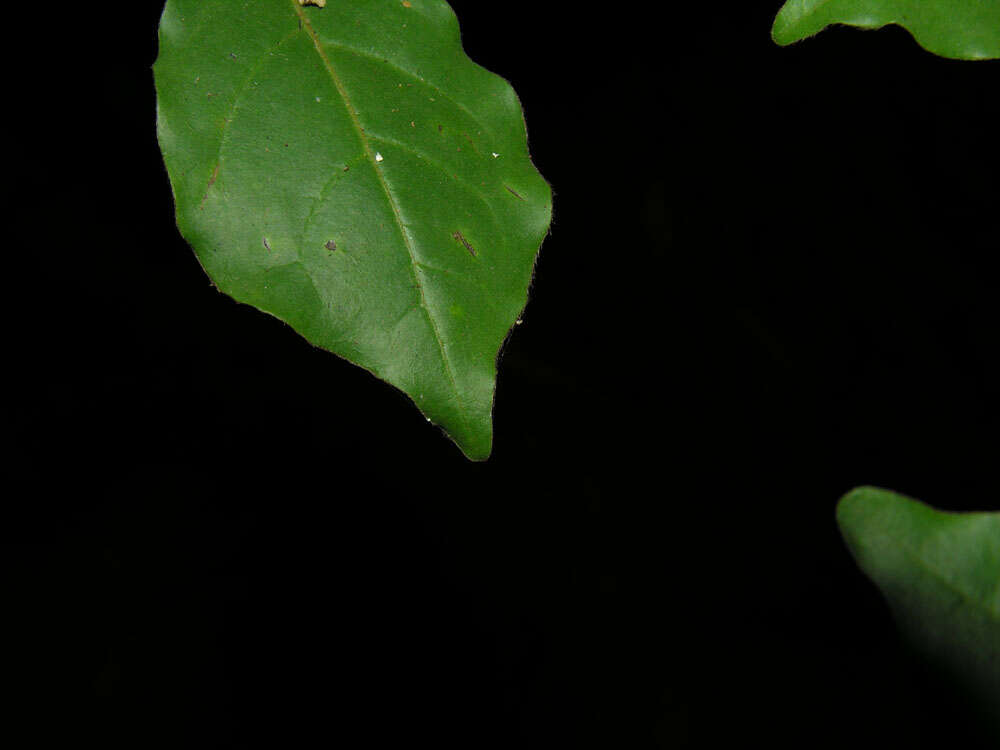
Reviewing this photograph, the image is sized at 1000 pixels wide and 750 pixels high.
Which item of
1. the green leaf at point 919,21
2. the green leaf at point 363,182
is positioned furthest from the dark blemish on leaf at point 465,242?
the green leaf at point 919,21

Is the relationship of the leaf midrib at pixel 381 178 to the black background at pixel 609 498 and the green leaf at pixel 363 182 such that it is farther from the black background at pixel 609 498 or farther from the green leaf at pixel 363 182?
the black background at pixel 609 498

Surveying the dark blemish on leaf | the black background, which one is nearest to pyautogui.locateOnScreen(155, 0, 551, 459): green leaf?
the dark blemish on leaf

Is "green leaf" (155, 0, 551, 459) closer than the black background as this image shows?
Yes

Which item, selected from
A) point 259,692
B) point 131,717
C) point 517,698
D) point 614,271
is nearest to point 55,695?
point 131,717

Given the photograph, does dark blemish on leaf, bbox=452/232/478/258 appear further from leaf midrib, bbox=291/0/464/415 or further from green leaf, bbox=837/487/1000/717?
green leaf, bbox=837/487/1000/717

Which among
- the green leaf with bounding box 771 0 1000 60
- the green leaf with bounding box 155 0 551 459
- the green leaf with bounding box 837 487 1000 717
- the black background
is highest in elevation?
the green leaf with bounding box 771 0 1000 60

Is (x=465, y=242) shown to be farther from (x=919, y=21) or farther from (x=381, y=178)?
(x=919, y=21)

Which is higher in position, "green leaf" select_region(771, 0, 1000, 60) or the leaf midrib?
"green leaf" select_region(771, 0, 1000, 60)
